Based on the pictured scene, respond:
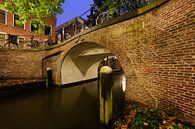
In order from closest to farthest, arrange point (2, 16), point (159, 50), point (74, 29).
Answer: point (159, 50)
point (74, 29)
point (2, 16)

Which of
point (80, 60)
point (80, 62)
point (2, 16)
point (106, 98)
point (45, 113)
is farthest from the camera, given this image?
point (2, 16)

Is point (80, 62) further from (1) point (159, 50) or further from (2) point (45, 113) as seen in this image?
(1) point (159, 50)

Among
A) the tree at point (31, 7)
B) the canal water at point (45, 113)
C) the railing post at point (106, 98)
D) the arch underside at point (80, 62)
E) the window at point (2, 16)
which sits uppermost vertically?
the window at point (2, 16)

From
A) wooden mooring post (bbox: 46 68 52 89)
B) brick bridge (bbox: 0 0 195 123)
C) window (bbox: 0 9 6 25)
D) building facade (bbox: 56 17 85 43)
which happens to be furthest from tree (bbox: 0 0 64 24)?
window (bbox: 0 9 6 25)

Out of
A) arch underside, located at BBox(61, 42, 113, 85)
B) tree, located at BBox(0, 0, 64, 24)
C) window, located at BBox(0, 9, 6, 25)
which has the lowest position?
arch underside, located at BBox(61, 42, 113, 85)

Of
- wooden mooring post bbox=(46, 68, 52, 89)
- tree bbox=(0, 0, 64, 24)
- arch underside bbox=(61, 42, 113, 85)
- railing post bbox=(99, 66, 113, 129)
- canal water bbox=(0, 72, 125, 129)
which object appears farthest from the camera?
wooden mooring post bbox=(46, 68, 52, 89)

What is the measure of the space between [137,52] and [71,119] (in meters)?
3.86

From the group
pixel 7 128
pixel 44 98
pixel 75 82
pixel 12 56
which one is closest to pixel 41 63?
pixel 12 56

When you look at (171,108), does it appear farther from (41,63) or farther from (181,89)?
(41,63)

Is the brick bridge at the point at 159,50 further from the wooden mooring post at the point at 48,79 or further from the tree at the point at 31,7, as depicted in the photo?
the wooden mooring post at the point at 48,79

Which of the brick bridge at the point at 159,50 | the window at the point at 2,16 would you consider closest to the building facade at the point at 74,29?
the brick bridge at the point at 159,50

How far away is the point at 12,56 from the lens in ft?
37.0

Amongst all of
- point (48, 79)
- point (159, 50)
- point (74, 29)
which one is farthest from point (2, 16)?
point (159, 50)

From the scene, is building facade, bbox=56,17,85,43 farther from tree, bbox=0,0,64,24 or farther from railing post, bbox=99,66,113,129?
railing post, bbox=99,66,113,129
